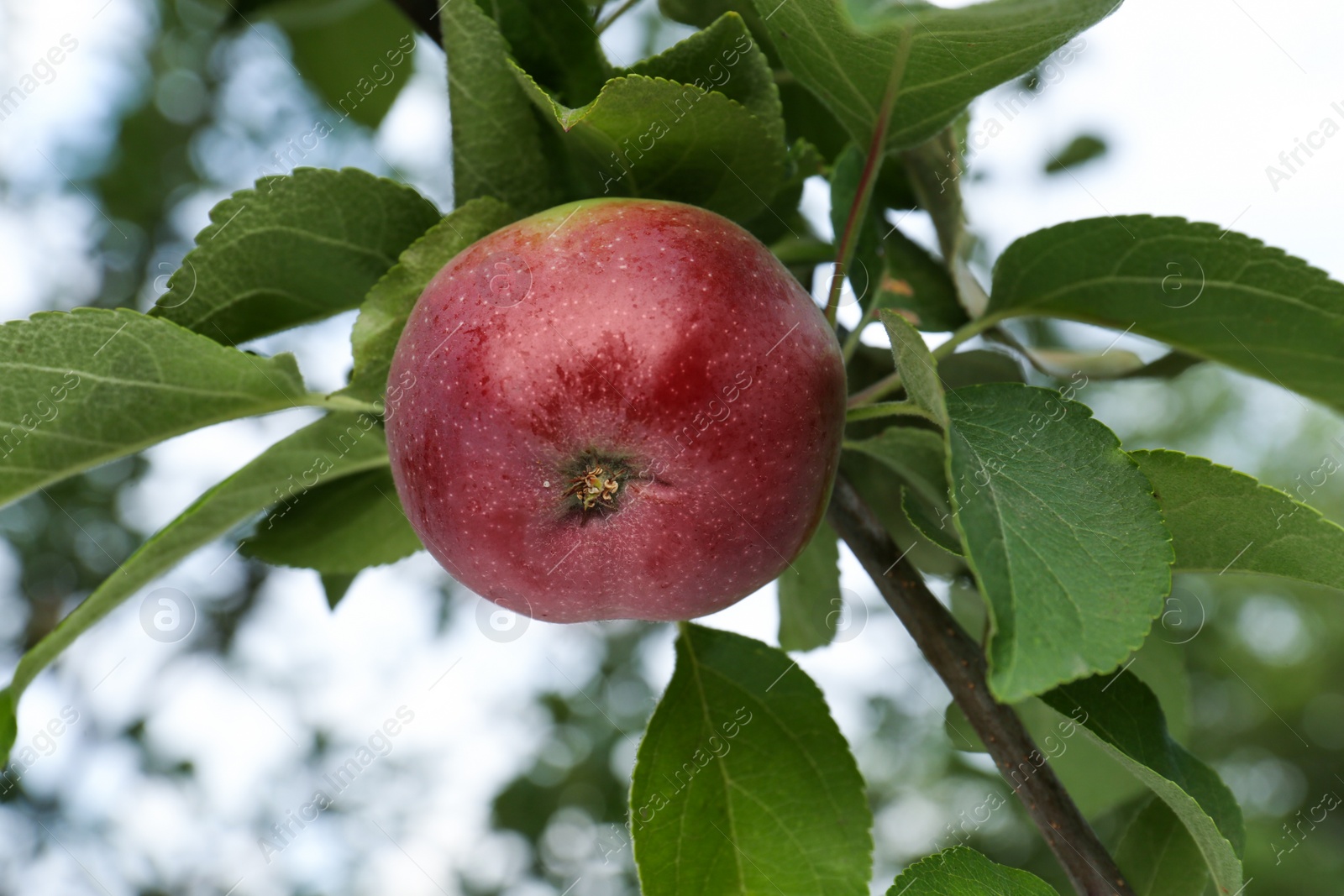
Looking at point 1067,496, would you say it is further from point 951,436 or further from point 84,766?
point 84,766

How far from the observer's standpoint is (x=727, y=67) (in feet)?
2.34

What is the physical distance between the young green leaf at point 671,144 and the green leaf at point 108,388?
27 cm

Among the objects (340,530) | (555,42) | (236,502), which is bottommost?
(340,530)

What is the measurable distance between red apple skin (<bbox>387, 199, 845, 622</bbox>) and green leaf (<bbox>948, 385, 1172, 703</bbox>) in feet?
0.37

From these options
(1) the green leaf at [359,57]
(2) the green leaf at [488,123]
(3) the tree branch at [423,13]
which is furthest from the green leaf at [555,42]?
(1) the green leaf at [359,57]

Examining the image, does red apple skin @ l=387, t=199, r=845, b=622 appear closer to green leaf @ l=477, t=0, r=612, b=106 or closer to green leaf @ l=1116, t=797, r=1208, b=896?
green leaf @ l=477, t=0, r=612, b=106

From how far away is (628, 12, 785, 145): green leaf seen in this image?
682 mm

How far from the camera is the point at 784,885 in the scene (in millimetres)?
765

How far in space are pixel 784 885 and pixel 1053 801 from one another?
0.68 ft

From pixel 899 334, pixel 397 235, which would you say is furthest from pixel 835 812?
pixel 397 235

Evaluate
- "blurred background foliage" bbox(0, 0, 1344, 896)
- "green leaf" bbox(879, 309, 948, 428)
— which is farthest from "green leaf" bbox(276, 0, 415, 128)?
"green leaf" bbox(879, 309, 948, 428)

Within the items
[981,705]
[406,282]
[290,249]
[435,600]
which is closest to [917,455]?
[981,705]

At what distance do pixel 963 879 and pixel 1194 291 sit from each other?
1.48 ft

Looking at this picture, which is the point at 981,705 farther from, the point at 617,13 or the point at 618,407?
the point at 617,13
